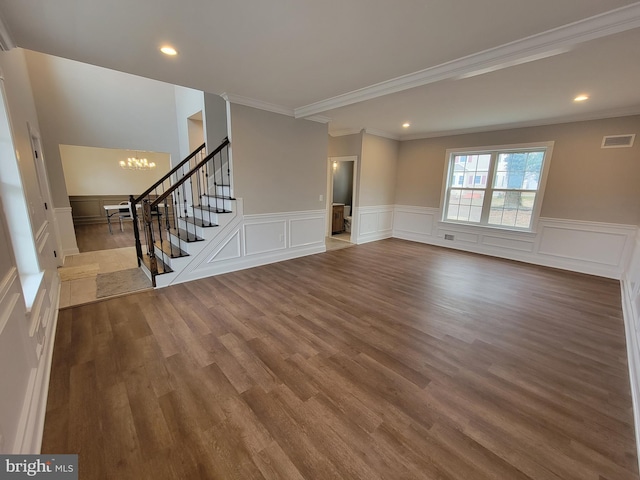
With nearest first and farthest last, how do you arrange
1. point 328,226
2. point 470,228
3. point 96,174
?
point 470,228
point 328,226
point 96,174

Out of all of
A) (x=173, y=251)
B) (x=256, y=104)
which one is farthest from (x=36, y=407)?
(x=256, y=104)

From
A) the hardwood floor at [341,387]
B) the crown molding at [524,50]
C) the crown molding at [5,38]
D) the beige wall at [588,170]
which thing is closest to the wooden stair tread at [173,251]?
the hardwood floor at [341,387]

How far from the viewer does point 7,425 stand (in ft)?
3.89

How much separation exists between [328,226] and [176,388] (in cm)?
571

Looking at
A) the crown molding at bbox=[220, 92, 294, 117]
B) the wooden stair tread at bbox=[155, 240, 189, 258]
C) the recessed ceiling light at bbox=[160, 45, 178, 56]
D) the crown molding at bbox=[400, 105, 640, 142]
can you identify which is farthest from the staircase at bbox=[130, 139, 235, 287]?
the crown molding at bbox=[400, 105, 640, 142]

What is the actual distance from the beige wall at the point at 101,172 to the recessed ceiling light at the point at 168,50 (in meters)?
6.92

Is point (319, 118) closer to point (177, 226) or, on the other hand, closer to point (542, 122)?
point (177, 226)

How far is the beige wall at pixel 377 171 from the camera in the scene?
603 cm

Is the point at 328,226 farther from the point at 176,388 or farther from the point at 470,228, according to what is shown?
the point at 176,388

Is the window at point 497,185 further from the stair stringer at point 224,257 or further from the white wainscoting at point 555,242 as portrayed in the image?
the stair stringer at point 224,257

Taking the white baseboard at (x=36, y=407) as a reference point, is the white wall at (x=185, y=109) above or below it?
above

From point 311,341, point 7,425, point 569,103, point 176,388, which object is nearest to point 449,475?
point 311,341

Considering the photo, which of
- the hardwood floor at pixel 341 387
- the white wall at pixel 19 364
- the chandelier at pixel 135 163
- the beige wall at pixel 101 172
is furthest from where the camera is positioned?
the beige wall at pixel 101 172

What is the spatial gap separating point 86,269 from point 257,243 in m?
2.68
